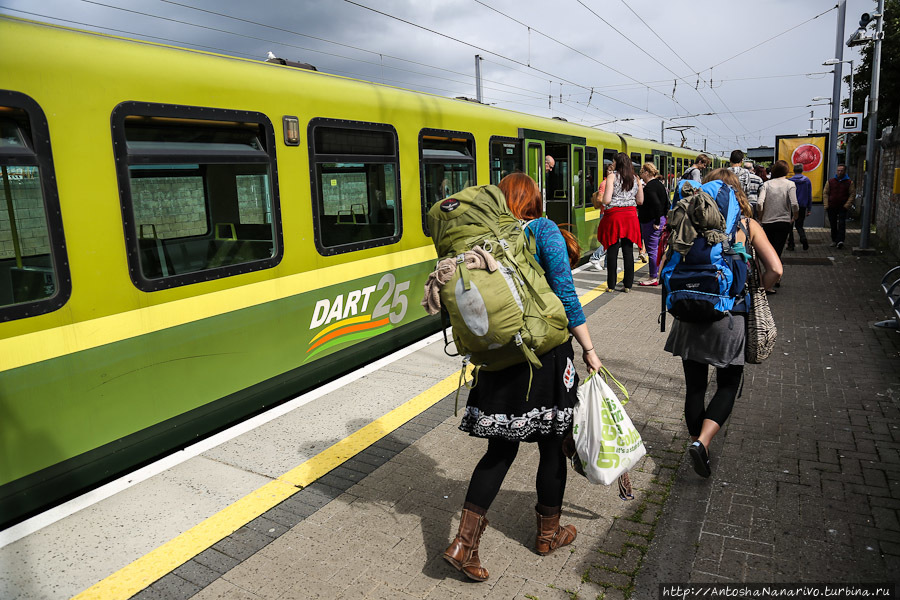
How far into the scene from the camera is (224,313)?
433 centimetres

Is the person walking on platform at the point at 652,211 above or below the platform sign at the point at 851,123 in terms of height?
below

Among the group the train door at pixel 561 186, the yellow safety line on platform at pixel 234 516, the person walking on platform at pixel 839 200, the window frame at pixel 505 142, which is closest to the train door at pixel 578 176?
the train door at pixel 561 186

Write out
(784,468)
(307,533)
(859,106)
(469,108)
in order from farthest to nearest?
(859,106) < (469,108) < (784,468) < (307,533)

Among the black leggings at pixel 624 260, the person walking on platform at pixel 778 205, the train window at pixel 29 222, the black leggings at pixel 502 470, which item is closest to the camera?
the black leggings at pixel 502 470

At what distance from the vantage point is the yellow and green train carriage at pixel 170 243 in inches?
130

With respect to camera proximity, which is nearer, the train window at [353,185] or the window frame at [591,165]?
the train window at [353,185]

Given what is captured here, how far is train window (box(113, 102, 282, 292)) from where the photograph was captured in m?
3.78

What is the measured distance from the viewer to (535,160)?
9445mm

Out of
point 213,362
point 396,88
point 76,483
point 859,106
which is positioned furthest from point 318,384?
point 859,106

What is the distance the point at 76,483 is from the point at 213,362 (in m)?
1.06

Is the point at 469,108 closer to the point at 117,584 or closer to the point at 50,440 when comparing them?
the point at 50,440

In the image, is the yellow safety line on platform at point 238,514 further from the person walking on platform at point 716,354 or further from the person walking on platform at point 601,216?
the person walking on platform at point 601,216

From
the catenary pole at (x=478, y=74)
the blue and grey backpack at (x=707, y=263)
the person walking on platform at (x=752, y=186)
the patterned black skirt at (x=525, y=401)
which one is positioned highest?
the catenary pole at (x=478, y=74)

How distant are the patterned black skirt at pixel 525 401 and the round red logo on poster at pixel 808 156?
1756 centimetres
